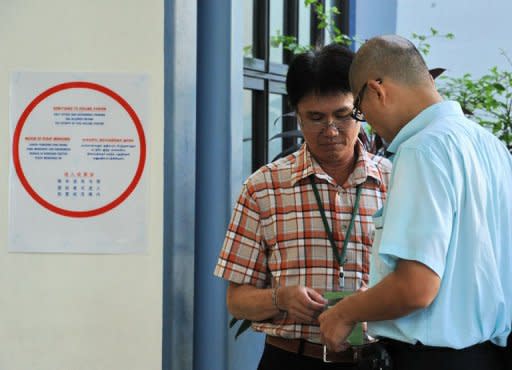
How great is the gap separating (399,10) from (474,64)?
2.94ft

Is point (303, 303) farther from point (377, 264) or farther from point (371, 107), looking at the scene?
point (371, 107)

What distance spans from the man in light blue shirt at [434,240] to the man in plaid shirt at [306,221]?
35 centimetres

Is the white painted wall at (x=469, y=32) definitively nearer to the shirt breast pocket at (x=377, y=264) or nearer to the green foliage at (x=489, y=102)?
the green foliage at (x=489, y=102)

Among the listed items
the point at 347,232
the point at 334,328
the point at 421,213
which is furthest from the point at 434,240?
the point at 347,232

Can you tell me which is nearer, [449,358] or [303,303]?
[449,358]

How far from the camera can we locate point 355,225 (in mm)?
2148

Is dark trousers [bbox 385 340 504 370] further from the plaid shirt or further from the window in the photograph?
the window

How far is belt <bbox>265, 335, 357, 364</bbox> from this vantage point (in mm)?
2061
